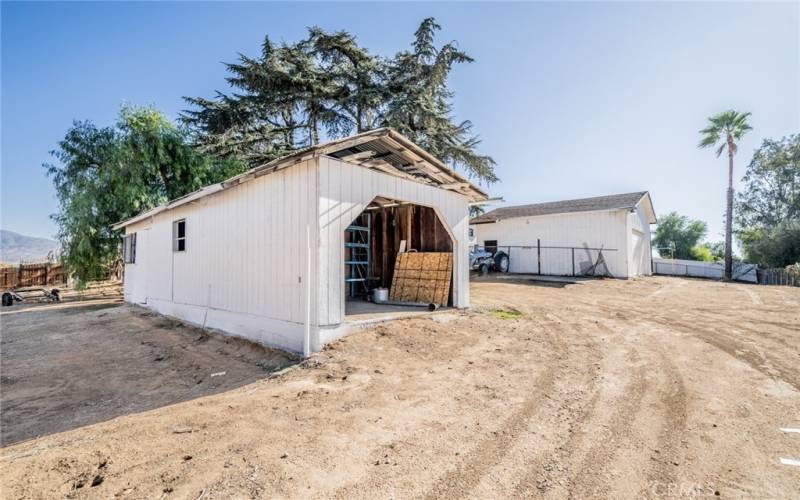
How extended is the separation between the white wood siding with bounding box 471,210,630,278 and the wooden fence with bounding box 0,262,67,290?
88.5 ft

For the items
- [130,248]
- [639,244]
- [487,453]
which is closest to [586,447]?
[487,453]

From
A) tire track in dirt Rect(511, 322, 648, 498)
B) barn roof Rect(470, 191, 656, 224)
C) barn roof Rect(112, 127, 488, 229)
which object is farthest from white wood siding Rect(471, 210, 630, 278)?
tire track in dirt Rect(511, 322, 648, 498)

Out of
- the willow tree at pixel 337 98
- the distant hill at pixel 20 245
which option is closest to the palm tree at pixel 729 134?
the willow tree at pixel 337 98

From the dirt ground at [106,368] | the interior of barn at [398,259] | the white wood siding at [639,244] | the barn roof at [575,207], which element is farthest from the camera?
the barn roof at [575,207]

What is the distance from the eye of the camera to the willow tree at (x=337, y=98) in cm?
1365

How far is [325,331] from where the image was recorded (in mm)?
5840

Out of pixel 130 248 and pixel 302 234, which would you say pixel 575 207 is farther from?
pixel 130 248

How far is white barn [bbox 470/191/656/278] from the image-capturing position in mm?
17062

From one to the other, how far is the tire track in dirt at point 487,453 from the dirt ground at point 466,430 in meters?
0.02

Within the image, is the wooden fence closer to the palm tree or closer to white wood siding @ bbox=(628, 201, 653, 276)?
white wood siding @ bbox=(628, 201, 653, 276)

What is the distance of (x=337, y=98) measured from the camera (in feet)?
50.6

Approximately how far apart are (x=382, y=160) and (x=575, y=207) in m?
15.7

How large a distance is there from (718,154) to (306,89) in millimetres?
23442

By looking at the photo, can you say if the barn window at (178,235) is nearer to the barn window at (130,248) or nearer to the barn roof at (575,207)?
the barn window at (130,248)
